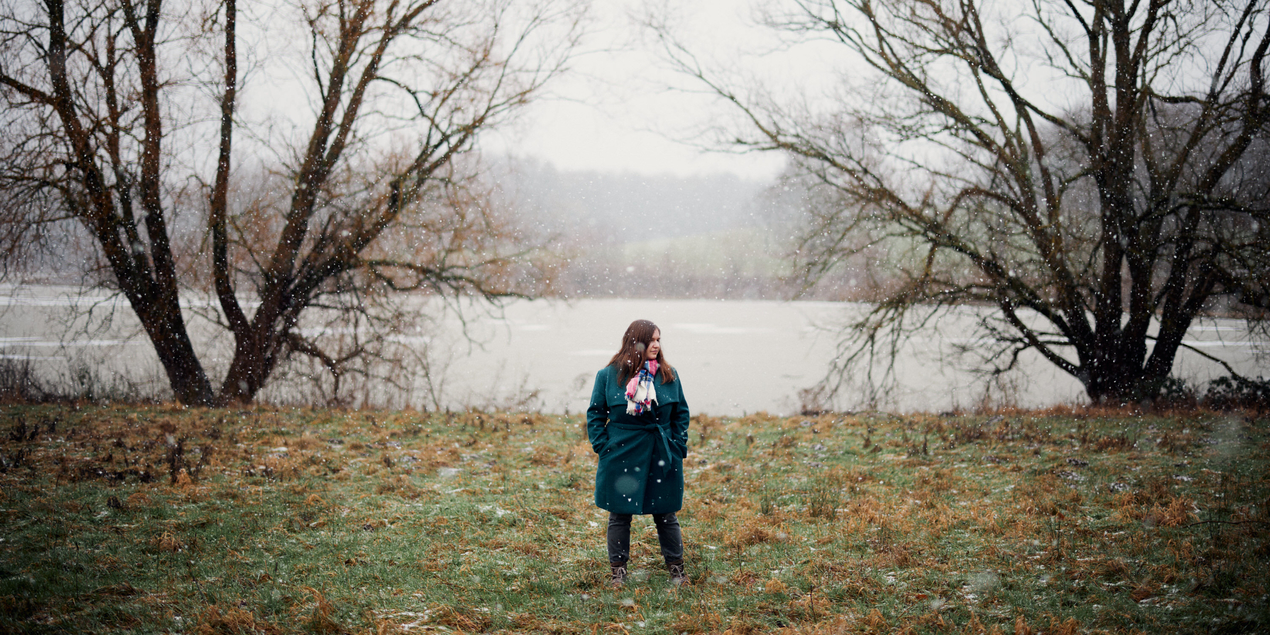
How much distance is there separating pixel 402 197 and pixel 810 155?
712cm

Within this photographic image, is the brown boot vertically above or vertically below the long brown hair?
below

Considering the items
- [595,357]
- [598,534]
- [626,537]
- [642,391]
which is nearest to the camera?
[642,391]

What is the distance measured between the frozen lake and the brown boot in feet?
26.7

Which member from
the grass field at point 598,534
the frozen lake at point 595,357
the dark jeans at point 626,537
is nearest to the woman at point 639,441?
the dark jeans at point 626,537

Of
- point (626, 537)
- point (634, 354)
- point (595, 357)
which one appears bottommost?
point (626, 537)

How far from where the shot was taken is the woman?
436cm

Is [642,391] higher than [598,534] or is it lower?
higher

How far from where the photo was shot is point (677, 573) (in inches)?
179

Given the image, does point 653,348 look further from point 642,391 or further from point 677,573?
point 677,573

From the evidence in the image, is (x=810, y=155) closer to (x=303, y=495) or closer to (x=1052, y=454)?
(x=1052, y=454)

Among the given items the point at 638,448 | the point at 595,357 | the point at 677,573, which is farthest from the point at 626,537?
the point at 595,357

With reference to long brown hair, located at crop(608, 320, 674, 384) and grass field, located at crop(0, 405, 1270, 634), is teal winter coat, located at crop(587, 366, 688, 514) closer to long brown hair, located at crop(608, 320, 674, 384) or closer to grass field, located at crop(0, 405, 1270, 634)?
long brown hair, located at crop(608, 320, 674, 384)

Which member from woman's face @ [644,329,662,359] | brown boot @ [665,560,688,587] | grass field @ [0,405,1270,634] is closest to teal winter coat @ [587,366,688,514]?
woman's face @ [644,329,662,359]

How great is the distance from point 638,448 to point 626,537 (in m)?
0.62
